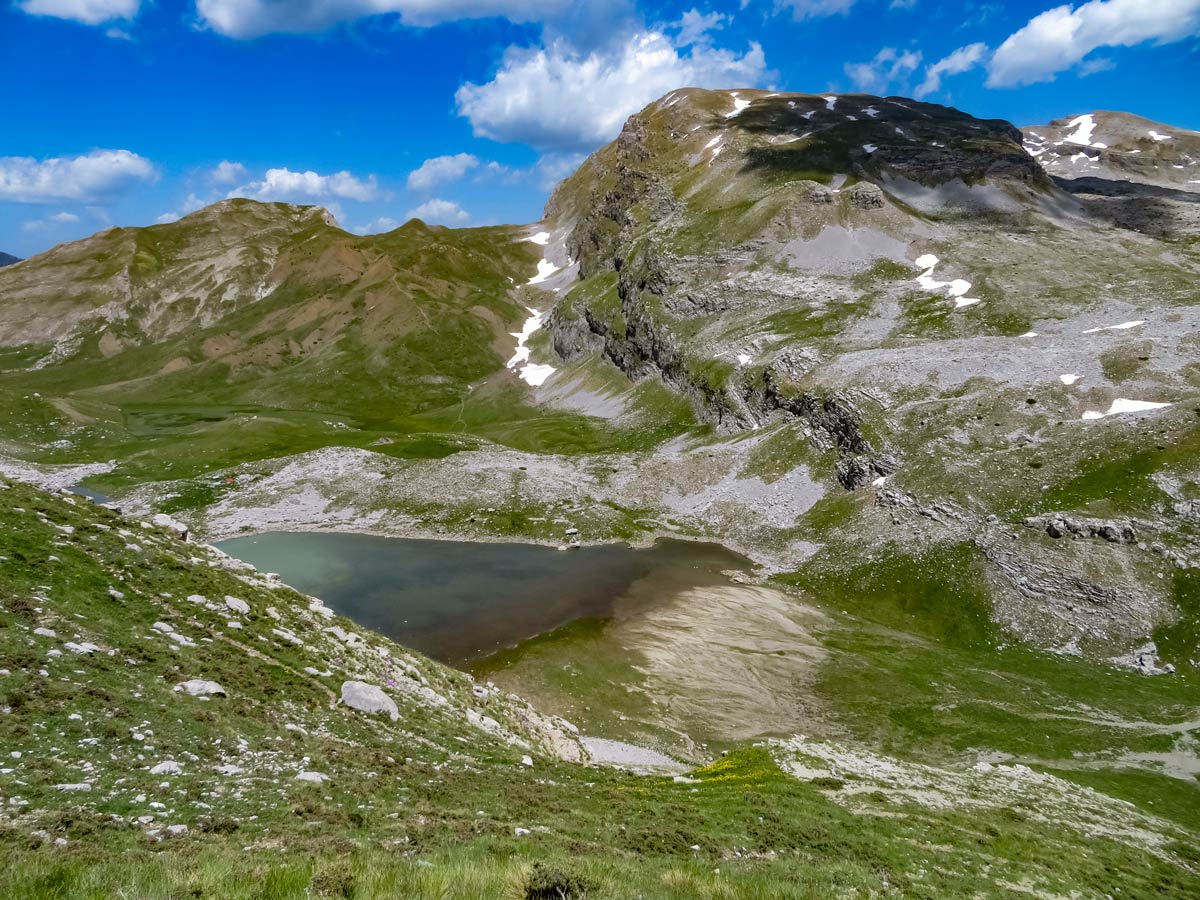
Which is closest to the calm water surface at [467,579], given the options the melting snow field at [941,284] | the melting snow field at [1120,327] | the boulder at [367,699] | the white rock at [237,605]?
the white rock at [237,605]

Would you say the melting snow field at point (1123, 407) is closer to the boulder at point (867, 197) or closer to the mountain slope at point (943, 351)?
the mountain slope at point (943, 351)

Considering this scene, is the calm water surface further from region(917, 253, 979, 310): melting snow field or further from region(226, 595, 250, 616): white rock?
region(917, 253, 979, 310): melting snow field

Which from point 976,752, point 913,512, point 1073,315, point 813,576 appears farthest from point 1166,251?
point 976,752

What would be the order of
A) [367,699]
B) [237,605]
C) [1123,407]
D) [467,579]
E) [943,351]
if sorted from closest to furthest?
[367,699] < [237,605] < [467,579] < [1123,407] < [943,351]

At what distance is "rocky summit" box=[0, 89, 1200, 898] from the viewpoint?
16719 mm

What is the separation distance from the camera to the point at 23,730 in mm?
15938

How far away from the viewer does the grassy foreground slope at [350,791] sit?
39.9 feet

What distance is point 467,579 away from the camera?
7188cm

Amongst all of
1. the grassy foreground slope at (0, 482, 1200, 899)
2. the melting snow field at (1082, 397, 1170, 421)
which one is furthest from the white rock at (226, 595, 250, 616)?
the melting snow field at (1082, 397, 1170, 421)

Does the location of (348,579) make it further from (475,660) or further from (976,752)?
(976,752)

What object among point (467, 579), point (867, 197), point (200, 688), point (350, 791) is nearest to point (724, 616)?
point (467, 579)

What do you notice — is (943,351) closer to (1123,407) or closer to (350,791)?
(1123,407)

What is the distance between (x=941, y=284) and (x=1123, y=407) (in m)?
61.1

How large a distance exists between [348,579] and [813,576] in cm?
5436
